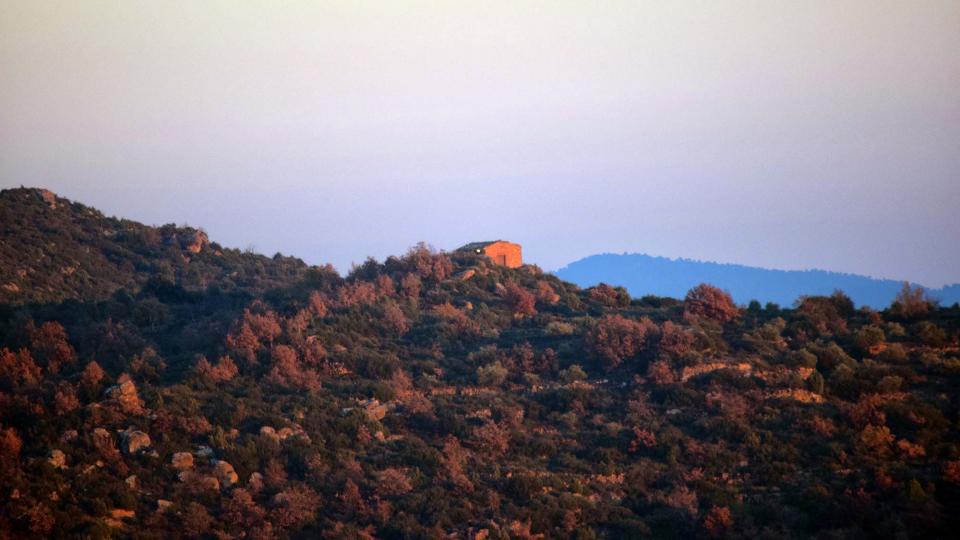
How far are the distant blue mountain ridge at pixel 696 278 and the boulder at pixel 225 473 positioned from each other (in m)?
60.8

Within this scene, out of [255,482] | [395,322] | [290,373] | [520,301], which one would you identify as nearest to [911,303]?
[520,301]

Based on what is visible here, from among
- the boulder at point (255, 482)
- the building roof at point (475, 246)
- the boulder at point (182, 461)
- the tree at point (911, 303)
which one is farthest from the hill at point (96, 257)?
the tree at point (911, 303)

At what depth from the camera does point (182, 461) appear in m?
17.8

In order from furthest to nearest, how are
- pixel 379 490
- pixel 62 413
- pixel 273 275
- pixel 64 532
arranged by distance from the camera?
pixel 273 275 → pixel 62 413 → pixel 379 490 → pixel 64 532

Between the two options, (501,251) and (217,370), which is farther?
(501,251)

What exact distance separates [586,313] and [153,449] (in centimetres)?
1762

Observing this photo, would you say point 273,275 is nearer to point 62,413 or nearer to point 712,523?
point 62,413

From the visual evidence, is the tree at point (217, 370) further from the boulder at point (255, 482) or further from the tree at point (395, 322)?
the tree at point (395, 322)

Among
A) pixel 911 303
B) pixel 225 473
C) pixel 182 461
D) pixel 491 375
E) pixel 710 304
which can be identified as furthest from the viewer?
pixel 710 304

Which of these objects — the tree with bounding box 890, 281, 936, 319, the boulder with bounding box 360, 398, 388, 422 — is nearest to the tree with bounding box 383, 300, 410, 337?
the boulder with bounding box 360, 398, 388, 422

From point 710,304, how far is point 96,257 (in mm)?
36481

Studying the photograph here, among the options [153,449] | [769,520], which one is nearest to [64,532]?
[153,449]

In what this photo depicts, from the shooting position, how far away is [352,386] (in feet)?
75.9

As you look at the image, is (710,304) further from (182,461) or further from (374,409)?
(182,461)
